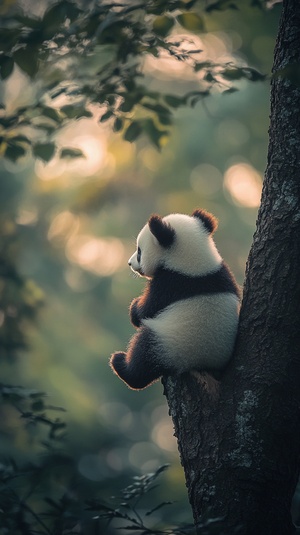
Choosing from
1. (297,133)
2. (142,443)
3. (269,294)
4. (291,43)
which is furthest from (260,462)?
(142,443)

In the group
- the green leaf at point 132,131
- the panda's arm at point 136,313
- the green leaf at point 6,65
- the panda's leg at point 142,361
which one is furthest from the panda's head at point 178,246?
the green leaf at point 6,65

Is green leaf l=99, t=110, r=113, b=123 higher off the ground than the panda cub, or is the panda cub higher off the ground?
green leaf l=99, t=110, r=113, b=123

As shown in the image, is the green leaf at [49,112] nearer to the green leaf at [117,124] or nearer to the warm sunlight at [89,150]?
the green leaf at [117,124]

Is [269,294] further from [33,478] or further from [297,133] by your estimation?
[33,478]

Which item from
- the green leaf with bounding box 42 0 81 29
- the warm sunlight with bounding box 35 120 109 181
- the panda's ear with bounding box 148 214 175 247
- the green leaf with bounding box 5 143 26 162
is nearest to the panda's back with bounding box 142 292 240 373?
the panda's ear with bounding box 148 214 175 247

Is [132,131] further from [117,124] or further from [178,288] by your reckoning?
[178,288]

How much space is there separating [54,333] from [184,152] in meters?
6.02

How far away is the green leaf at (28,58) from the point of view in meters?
2.97

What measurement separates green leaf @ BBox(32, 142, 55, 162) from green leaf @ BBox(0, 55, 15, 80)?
0.80 metres

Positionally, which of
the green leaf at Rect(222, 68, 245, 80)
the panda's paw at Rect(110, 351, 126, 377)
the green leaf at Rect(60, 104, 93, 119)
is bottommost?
the panda's paw at Rect(110, 351, 126, 377)

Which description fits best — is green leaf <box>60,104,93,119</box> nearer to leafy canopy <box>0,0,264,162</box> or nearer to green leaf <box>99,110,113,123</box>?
leafy canopy <box>0,0,264,162</box>

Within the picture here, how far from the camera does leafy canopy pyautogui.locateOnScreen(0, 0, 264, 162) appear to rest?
3.03 m

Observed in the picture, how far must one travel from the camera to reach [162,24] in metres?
3.48

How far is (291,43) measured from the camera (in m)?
2.98
